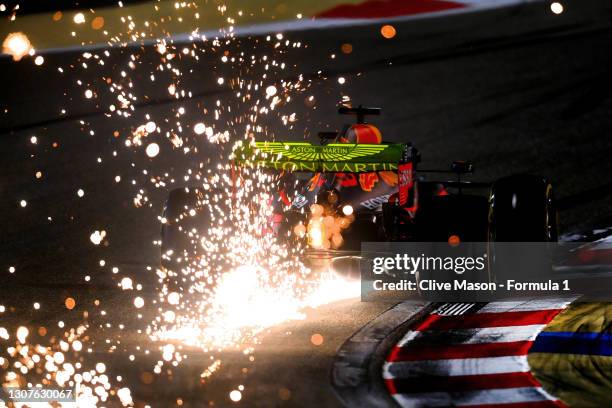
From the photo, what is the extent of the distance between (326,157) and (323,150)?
0.10m

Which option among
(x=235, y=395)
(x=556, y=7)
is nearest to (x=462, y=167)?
(x=235, y=395)

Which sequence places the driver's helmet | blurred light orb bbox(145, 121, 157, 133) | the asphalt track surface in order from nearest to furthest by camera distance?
the asphalt track surface < the driver's helmet < blurred light orb bbox(145, 121, 157, 133)

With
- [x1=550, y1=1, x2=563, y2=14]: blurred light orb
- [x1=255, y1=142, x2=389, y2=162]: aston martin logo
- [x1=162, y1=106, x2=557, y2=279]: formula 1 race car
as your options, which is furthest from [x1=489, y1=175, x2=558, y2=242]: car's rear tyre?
[x1=550, y1=1, x2=563, y2=14]: blurred light orb

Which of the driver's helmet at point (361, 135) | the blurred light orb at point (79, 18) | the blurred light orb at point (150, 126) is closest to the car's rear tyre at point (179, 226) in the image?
the driver's helmet at point (361, 135)

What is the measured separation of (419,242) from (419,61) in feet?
42.2

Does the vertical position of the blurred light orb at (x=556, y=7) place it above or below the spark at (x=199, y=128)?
above

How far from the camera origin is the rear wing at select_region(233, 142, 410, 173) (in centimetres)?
948

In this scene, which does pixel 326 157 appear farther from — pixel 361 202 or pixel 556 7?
pixel 556 7

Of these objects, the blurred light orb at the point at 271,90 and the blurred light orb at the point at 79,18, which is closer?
the blurred light orb at the point at 271,90

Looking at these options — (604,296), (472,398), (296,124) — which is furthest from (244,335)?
(296,124)

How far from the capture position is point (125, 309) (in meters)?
9.37

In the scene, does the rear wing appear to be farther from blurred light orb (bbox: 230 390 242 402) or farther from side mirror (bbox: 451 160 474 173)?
blurred light orb (bbox: 230 390 242 402)

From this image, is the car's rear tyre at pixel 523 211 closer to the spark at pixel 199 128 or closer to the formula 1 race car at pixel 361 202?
the formula 1 race car at pixel 361 202

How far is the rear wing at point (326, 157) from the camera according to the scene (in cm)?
948
